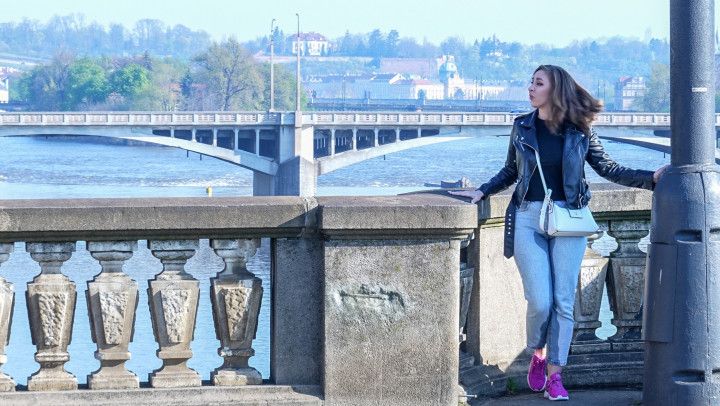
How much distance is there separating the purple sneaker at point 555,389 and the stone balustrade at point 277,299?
0.46 meters

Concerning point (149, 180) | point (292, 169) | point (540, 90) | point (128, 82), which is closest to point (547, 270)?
point (540, 90)

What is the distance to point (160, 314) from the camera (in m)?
4.84

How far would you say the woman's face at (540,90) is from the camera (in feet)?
16.5

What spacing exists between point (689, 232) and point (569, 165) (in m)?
0.47

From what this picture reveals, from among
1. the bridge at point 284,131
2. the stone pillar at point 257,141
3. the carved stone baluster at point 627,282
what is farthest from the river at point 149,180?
the carved stone baluster at point 627,282

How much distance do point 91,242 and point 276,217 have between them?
563mm

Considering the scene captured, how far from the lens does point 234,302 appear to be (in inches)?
192

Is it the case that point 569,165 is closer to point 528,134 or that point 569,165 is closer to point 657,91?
point 528,134

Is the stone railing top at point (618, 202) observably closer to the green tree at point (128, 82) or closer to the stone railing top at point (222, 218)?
the stone railing top at point (222, 218)

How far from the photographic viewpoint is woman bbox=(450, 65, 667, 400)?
16.5 ft

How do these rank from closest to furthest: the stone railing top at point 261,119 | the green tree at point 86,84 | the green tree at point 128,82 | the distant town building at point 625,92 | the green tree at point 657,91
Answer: the stone railing top at point 261,119
the green tree at point 657,91
the green tree at point 128,82
the green tree at point 86,84
the distant town building at point 625,92

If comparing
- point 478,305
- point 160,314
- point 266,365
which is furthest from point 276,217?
point 266,365

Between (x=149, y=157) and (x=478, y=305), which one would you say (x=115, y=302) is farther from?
(x=149, y=157)

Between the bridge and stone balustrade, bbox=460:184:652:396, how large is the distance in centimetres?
5580
